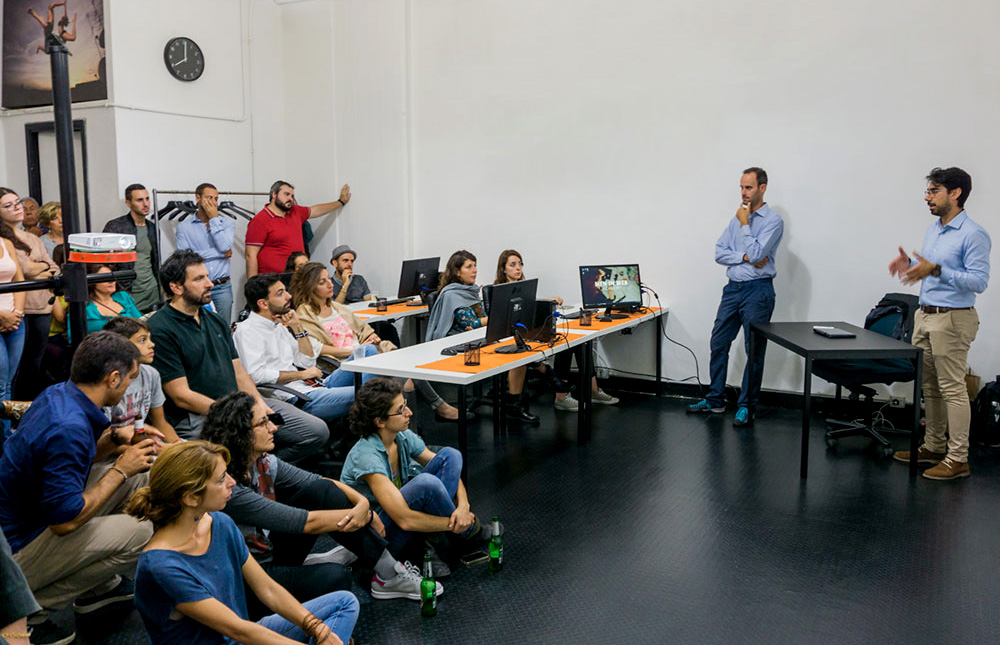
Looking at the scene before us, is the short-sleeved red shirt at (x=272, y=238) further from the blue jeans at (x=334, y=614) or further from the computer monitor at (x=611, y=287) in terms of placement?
the blue jeans at (x=334, y=614)

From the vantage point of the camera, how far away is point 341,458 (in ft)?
15.2

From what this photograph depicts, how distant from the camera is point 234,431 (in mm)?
2775

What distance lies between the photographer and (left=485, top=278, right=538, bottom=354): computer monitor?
454cm

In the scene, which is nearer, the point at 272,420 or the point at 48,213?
the point at 272,420

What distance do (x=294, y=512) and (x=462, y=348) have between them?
2.02m

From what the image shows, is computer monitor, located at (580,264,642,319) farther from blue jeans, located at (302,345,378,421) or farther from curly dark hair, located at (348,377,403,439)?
curly dark hair, located at (348,377,403,439)

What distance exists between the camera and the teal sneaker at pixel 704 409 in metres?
5.86

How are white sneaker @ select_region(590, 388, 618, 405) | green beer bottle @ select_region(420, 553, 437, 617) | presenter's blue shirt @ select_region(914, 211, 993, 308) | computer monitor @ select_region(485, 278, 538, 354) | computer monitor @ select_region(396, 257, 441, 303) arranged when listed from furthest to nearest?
computer monitor @ select_region(396, 257, 441, 303) → white sneaker @ select_region(590, 388, 618, 405) → computer monitor @ select_region(485, 278, 538, 354) → presenter's blue shirt @ select_region(914, 211, 993, 308) → green beer bottle @ select_region(420, 553, 437, 617)

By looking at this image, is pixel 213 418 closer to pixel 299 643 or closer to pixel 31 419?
pixel 31 419

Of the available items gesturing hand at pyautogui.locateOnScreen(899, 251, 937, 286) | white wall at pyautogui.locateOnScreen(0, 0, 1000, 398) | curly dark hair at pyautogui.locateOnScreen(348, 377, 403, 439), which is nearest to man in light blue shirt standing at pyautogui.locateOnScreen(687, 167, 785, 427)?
white wall at pyautogui.locateOnScreen(0, 0, 1000, 398)

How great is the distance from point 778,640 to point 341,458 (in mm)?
2647

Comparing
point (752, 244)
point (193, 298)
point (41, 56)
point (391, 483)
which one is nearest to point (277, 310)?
point (193, 298)

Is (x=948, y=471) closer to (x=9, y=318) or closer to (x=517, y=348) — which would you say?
Result: (x=517, y=348)

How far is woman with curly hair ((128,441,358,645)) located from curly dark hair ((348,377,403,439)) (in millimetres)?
1002
